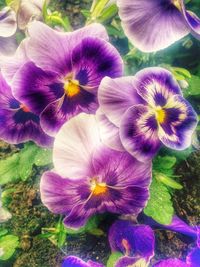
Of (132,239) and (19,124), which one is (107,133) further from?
(132,239)

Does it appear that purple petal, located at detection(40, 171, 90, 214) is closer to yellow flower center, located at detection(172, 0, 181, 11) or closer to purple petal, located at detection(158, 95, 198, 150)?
purple petal, located at detection(158, 95, 198, 150)

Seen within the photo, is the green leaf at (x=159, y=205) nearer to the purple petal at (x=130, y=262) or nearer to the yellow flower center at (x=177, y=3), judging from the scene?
Answer: the purple petal at (x=130, y=262)

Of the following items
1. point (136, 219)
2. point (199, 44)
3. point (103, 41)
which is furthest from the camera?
point (199, 44)

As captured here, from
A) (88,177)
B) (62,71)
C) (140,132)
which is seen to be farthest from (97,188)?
(62,71)

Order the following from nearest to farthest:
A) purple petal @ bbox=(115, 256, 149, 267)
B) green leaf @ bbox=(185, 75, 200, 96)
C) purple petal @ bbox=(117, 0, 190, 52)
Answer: purple petal @ bbox=(117, 0, 190, 52)
purple petal @ bbox=(115, 256, 149, 267)
green leaf @ bbox=(185, 75, 200, 96)

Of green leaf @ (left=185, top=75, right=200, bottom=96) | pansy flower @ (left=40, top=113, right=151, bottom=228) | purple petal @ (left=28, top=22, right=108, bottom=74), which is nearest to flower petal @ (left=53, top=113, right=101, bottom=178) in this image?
pansy flower @ (left=40, top=113, right=151, bottom=228)

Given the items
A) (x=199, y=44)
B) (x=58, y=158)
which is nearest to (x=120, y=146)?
(x=58, y=158)

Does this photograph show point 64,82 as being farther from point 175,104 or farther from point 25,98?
point 175,104
